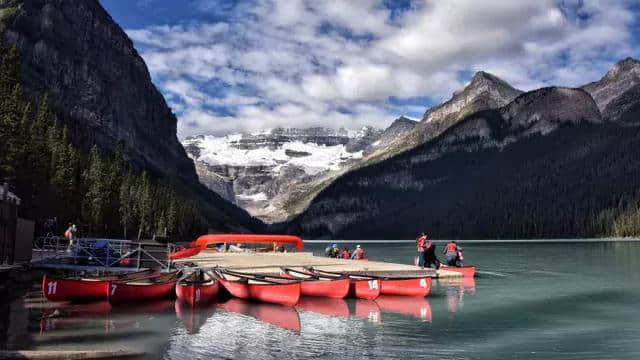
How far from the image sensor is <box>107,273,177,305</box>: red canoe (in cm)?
4041

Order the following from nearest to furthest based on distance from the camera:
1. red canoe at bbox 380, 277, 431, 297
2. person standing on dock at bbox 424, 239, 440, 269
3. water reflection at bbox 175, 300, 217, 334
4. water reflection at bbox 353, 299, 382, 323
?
1. water reflection at bbox 175, 300, 217, 334
2. water reflection at bbox 353, 299, 382, 323
3. red canoe at bbox 380, 277, 431, 297
4. person standing on dock at bbox 424, 239, 440, 269

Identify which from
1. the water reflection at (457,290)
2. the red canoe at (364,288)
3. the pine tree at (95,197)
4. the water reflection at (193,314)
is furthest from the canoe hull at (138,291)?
the pine tree at (95,197)

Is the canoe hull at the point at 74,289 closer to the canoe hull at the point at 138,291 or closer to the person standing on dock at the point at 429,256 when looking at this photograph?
the canoe hull at the point at 138,291

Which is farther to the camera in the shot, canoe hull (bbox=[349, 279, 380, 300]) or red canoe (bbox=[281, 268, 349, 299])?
canoe hull (bbox=[349, 279, 380, 300])

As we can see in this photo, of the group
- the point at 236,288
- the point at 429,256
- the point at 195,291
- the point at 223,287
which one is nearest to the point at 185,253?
the point at 429,256

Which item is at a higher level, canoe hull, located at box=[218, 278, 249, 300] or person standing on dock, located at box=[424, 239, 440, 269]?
person standing on dock, located at box=[424, 239, 440, 269]

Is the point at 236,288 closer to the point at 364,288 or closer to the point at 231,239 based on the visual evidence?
the point at 364,288

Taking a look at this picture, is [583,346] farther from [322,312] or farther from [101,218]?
[101,218]

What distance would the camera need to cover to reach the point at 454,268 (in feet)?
206

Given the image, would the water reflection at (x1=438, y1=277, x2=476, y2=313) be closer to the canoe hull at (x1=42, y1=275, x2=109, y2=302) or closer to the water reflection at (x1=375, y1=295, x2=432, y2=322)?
the water reflection at (x1=375, y1=295, x2=432, y2=322)

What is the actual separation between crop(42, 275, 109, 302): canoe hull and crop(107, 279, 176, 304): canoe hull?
51cm

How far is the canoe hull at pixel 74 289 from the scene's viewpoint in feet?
128

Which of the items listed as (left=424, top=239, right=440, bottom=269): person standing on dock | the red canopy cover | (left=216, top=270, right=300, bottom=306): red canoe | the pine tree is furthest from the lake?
the pine tree

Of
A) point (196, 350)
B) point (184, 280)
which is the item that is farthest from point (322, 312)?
point (196, 350)
